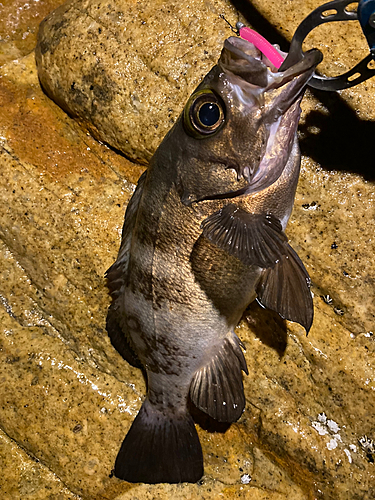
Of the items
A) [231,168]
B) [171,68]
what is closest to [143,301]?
[231,168]

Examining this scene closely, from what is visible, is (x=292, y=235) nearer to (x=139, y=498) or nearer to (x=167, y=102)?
(x=167, y=102)

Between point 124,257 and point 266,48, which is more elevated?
point 266,48

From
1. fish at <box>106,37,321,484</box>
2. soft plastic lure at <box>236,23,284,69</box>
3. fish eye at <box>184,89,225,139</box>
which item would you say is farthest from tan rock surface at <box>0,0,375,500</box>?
fish eye at <box>184,89,225,139</box>

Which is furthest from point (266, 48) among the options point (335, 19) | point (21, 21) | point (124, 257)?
point (21, 21)

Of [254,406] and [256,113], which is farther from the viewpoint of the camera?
[254,406]

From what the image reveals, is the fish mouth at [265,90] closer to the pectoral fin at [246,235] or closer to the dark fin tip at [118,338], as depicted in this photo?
the pectoral fin at [246,235]

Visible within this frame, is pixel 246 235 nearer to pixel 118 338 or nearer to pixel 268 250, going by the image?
pixel 268 250
